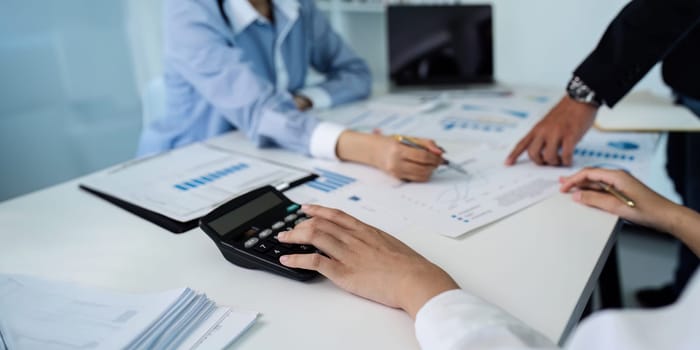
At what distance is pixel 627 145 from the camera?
39.0 inches

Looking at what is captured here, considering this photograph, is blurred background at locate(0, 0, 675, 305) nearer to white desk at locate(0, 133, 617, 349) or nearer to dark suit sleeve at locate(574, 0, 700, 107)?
dark suit sleeve at locate(574, 0, 700, 107)

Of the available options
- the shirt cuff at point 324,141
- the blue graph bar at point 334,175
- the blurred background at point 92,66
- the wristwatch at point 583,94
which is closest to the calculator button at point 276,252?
the blue graph bar at point 334,175

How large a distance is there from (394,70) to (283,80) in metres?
0.33

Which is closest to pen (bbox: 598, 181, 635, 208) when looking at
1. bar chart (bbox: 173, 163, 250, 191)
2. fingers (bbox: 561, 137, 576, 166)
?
fingers (bbox: 561, 137, 576, 166)

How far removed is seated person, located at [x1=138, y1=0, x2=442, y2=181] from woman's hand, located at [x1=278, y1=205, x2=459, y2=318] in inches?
11.4

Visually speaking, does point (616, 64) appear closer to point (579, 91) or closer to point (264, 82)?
point (579, 91)

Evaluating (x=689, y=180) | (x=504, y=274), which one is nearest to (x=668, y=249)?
(x=689, y=180)

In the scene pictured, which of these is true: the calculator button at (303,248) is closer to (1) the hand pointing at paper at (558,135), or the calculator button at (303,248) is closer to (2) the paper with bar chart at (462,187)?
(2) the paper with bar chart at (462,187)

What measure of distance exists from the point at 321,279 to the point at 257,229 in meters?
A: 0.11

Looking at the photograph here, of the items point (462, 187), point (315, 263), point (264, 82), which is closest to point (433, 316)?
point (315, 263)

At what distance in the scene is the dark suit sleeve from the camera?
0.90m

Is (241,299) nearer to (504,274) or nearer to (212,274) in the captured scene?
(212,274)

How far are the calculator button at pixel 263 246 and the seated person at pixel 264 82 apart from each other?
32 cm

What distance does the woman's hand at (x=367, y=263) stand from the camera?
51 cm
